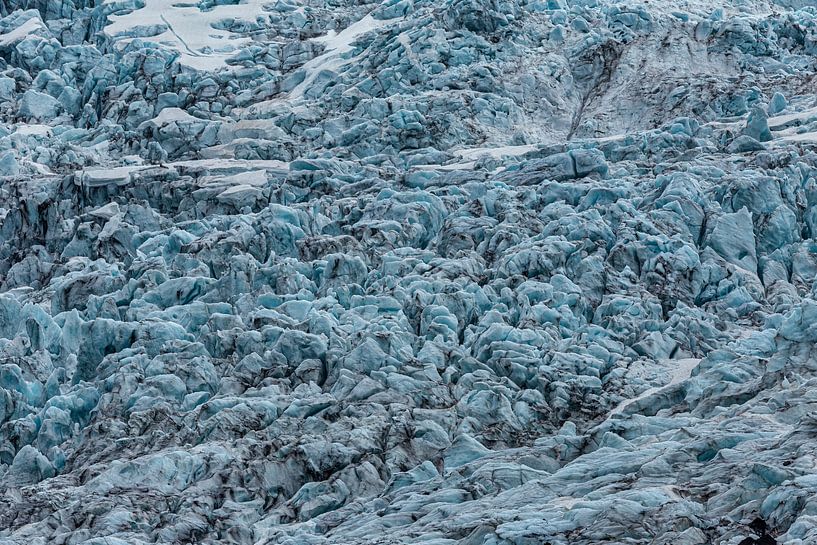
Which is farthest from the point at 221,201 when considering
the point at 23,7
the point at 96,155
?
the point at 23,7

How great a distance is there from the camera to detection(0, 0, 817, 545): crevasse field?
18.5 metres

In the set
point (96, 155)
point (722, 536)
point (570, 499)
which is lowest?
point (96, 155)

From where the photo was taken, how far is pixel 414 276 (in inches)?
1079

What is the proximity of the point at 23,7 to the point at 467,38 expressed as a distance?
2319cm

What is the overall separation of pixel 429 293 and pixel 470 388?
405 cm

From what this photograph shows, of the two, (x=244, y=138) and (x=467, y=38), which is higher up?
(x=467, y=38)

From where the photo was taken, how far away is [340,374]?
23.4 meters

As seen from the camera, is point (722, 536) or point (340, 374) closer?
point (722, 536)

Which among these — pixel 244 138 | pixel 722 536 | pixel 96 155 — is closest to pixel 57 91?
pixel 96 155

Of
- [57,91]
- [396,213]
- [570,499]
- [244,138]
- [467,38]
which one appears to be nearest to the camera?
[570,499]

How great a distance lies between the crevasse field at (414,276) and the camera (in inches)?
730

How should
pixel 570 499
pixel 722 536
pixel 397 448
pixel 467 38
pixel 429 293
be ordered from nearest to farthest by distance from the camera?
pixel 722 536
pixel 570 499
pixel 397 448
pixel 429 293
pixel 467 38

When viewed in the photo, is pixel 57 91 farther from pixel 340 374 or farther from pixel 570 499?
pixel 570 499

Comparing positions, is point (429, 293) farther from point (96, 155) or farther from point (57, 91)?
point (57, 91)
